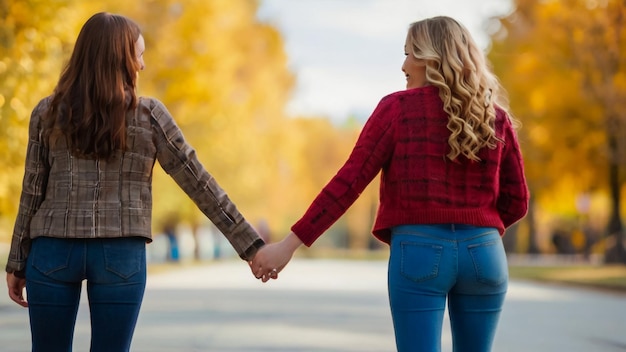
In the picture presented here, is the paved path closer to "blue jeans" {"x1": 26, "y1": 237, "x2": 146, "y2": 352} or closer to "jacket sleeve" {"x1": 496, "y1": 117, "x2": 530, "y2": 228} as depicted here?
"jacket sleeve" {"x1": 496, "y1": 117, "x2": 530, "y2": 228}

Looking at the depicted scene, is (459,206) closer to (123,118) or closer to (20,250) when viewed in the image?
(123,118)

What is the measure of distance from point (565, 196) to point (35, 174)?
3828cm

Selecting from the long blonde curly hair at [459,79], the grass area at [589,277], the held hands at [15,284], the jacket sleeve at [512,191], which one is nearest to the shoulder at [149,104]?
the held hands at [15,284]

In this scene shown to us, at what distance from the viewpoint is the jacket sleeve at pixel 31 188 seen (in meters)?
4.25

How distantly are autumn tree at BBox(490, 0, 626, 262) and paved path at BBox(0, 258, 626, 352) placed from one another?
9.66 metres

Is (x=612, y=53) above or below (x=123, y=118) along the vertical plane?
above

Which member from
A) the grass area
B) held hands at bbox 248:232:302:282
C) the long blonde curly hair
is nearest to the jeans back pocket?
the long blonde curly hair

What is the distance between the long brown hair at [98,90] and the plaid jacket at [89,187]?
0.05 metres

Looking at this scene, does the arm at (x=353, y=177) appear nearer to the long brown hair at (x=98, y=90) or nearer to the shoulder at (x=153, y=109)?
the shoulder at (x=153, y=109)

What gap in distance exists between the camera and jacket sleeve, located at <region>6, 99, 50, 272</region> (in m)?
4.25

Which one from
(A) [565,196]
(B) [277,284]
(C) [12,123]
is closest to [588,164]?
(A) [565,196]

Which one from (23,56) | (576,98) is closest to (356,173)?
(23,56)

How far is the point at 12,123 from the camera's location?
1656 cm

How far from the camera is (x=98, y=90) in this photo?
421 cm
